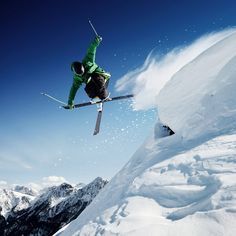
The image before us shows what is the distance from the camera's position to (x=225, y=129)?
7.17m

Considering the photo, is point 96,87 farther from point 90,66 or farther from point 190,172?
point 190,172

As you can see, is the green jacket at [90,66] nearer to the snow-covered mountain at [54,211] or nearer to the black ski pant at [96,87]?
the black ski pant at [96,87]

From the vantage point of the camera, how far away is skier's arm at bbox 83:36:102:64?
34.9 feet

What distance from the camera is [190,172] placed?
6.07 meters

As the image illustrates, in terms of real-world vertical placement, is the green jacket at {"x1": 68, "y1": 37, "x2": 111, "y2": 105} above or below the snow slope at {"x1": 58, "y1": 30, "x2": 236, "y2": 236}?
above

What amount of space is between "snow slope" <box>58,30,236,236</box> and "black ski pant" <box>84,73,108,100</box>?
242 centimetres

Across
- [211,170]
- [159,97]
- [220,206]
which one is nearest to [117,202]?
[211,170]

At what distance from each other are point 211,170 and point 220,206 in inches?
50.8

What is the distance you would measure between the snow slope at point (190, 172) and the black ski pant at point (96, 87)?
2.42 metres

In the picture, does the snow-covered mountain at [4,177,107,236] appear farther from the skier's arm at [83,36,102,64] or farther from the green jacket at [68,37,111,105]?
the skier's arm at [83,36,102,64]

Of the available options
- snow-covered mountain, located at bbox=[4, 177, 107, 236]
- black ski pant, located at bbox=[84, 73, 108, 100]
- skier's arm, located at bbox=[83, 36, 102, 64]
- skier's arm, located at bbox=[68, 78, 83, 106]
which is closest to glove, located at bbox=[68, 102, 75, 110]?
skier's arm, located at bbox=[68, 78, 83, 106]

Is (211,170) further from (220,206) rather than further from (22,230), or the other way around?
(22,230)

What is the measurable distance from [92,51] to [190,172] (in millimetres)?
6367

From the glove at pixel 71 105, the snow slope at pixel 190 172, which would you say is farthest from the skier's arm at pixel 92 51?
the snow slope at pixel 190 172
